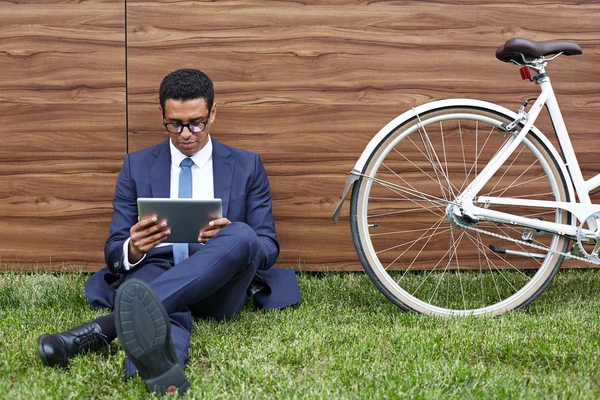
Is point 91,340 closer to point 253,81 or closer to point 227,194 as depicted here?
point 227,194

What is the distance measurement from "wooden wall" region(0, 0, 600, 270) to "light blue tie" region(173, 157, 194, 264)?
521 mm

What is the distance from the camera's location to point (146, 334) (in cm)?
181

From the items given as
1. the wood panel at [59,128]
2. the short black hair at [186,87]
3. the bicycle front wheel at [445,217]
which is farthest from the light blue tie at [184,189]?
the bicycle front wheel at [445,217]

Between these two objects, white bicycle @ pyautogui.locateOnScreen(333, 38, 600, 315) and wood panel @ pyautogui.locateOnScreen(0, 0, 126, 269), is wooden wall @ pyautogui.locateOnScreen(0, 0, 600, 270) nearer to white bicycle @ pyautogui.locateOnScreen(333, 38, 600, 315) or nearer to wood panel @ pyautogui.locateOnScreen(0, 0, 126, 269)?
wood panel @ pyautogui.locateOnScreen(0, 0, 126, 269)

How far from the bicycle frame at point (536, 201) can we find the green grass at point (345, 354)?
0.35 meters

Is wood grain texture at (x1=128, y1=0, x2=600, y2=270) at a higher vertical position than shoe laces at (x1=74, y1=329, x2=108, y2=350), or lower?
higher

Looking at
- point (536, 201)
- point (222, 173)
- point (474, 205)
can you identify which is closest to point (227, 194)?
point (222, 173)

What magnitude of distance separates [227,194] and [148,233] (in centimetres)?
48

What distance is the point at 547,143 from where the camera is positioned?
2.65m

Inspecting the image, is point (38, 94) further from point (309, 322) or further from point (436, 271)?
point (436, 271)

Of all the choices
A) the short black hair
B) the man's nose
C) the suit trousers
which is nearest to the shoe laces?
the suit trousers

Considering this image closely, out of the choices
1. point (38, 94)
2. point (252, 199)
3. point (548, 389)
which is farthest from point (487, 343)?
point (38, 94)

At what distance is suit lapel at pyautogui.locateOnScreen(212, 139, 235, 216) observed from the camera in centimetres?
275

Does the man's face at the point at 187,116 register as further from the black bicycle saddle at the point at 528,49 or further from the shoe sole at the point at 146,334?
the black bicycle saddle at the point at 528,49
